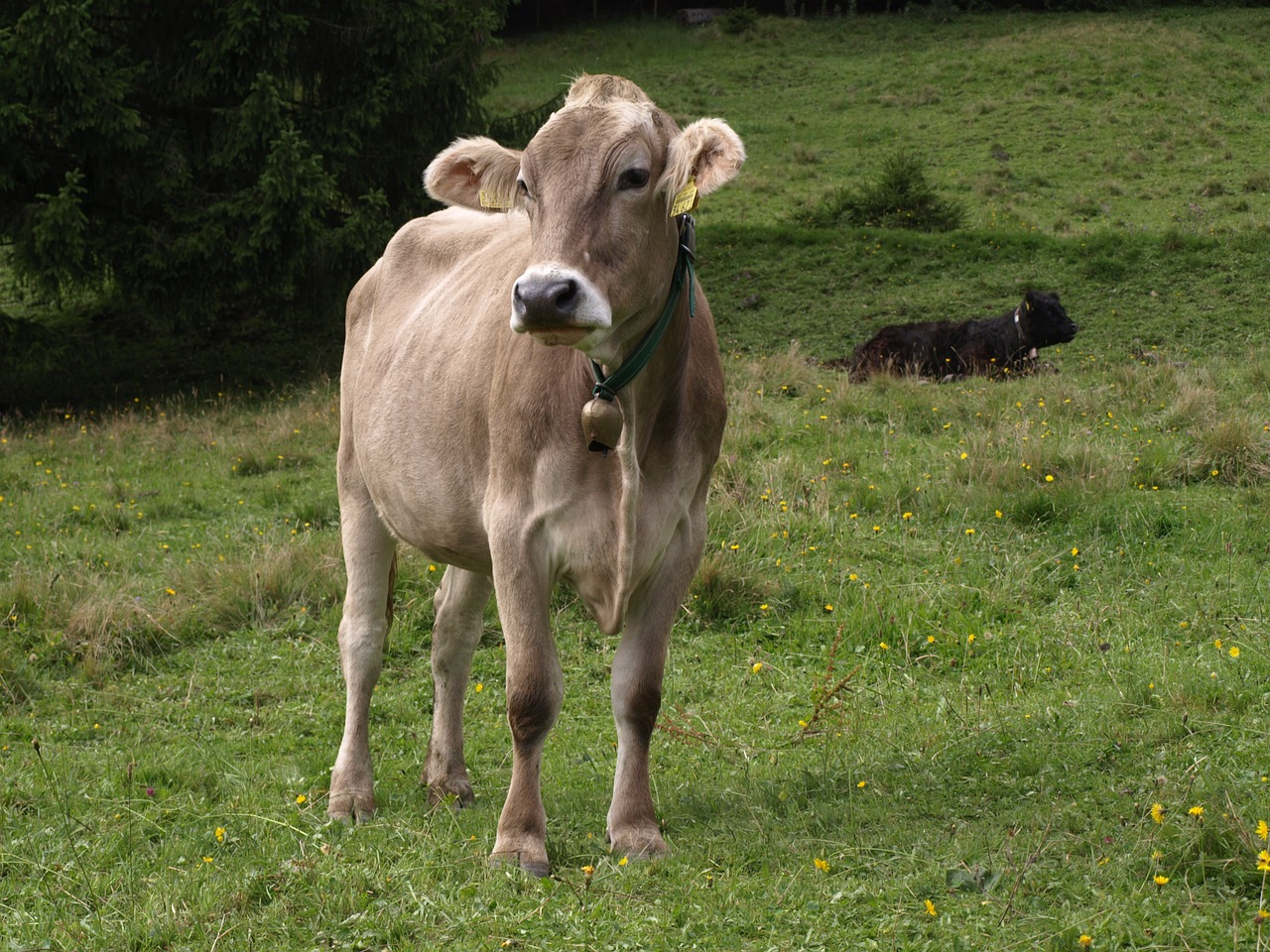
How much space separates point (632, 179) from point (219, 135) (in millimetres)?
13621

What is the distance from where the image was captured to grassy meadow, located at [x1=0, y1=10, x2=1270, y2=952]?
375 centimetres

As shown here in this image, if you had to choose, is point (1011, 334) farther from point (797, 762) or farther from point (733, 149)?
point (733, 149)

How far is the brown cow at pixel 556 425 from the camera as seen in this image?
390 centimetres

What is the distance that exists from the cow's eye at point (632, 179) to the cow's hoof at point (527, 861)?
2.21 meters

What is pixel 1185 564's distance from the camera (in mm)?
7156

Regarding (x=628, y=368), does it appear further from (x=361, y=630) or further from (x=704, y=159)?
(x=361, y=630)

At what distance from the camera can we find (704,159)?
12.9 ft

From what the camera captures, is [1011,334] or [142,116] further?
[142,116]

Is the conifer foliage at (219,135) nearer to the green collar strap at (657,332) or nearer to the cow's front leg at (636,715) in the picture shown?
the green collar strap at (657,332)

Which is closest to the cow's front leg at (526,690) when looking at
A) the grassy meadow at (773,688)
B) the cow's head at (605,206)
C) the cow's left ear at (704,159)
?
→ the grassy meadow at (773,688)

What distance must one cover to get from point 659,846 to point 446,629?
1840 mm

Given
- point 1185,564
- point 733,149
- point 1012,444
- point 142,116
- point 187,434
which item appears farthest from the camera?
point 142,116

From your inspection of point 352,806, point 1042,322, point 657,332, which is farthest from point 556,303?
point 1042,322

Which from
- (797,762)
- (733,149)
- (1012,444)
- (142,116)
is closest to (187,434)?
(142,116)
